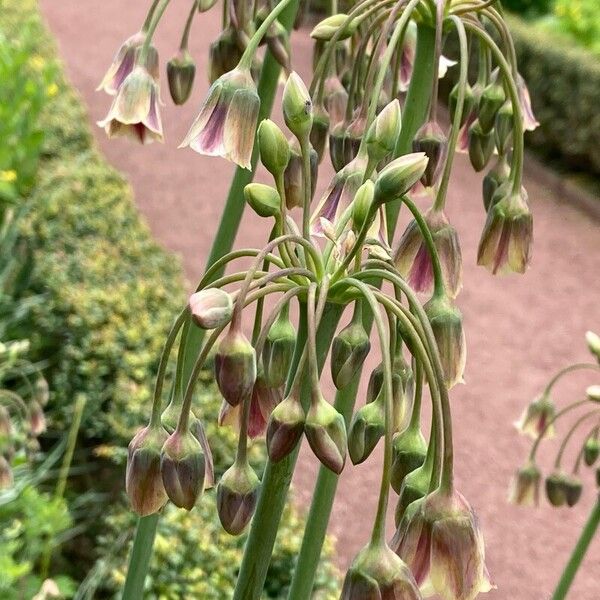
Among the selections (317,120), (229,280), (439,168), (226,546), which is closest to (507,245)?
(439,168)

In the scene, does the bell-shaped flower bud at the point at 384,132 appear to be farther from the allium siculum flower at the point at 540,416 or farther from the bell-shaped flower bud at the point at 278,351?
the allium siculum flower at the point at 540,416

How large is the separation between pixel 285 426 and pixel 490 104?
503 mm

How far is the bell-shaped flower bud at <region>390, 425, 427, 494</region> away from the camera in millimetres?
803

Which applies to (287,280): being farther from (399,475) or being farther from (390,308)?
(399,475)

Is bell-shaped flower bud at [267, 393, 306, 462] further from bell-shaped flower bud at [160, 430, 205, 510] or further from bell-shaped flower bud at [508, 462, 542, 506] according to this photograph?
bell-shaped flower bud at [508, 462, 542, 506]

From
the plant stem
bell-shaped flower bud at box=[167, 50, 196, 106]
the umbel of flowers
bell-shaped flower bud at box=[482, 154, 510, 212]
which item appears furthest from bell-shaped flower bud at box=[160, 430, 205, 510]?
the plant stem

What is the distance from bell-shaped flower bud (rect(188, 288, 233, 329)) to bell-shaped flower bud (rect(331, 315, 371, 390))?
14 centimetres

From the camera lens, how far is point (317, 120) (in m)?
0.99

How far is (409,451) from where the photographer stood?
803 millimetres

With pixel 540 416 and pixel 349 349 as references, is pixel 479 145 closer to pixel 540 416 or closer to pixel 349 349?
pixel 349 349

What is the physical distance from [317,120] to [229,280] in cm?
34

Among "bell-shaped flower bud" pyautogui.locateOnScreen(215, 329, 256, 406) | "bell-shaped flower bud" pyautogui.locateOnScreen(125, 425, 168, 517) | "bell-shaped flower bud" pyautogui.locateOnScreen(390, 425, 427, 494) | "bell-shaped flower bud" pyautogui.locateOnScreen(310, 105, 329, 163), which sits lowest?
"bell-shaped flower bud" pyautogui.locateOnScreen(125, 425, 168, 517)

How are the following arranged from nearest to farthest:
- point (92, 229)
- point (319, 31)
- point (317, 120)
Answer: point (319, 31), point (317, 120), point (92, 229)

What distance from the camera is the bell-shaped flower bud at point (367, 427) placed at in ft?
2.56
